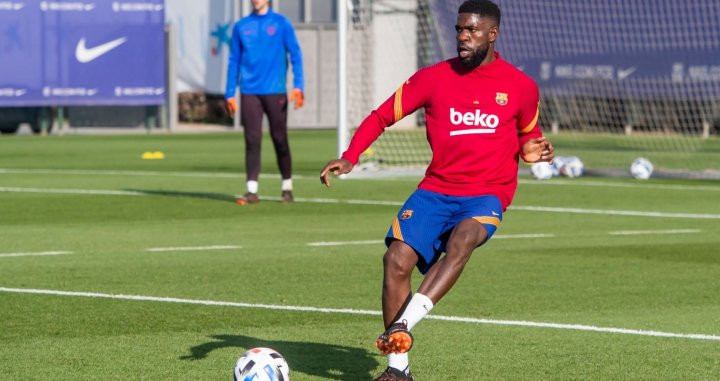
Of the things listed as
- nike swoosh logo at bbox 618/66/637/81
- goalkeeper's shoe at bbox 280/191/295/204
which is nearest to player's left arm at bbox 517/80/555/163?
goalkeeper's shoe at bbox 280/191/295/204

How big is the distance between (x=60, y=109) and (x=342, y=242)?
2343cm

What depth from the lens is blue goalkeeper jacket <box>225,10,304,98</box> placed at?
1647cm

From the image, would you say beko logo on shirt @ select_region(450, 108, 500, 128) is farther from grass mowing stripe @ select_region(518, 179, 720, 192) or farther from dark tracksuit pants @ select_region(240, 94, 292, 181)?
grass mowing stripe @ select_region(518, 179, 720, 192)

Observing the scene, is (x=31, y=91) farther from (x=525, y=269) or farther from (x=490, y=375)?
(x=490, y=375)

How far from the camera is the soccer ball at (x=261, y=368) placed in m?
6.35

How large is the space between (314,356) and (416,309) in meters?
1.09

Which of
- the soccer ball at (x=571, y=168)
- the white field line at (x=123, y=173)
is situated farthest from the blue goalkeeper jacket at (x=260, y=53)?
the soccer ball at (x=571, y=168)

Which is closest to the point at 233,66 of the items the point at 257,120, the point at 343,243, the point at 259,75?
the point at 259,75

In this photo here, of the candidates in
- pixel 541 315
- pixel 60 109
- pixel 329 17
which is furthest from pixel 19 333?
pixel 329 17

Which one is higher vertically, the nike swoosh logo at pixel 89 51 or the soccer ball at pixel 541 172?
the nike swoosh logo at pixel 89 51

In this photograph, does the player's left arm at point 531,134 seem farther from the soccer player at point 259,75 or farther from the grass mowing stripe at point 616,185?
the grass mowing stripe at point 616,185

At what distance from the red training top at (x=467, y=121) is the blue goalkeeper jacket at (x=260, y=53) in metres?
9.18

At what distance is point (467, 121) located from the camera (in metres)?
7.25

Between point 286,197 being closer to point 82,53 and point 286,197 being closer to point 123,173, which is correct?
point 123,173
